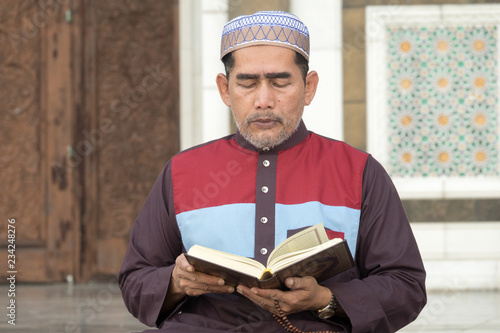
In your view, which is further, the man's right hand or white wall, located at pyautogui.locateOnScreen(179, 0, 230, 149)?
white wall, located at pyautogui.locateOnScreen(179, 0, 230, 149)

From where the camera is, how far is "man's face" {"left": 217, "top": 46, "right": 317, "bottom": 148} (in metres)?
2.22

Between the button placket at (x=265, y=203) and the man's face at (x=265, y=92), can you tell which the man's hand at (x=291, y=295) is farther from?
the man's face at (x=265, y=92)

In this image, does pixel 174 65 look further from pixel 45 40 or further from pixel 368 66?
pixel 368 66

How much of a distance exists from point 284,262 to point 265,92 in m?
0.60

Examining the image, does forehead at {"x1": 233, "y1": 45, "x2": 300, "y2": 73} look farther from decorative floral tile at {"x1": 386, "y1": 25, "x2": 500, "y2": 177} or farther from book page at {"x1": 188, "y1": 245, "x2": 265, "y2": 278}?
decorative floral tile at {"x1": 386, "y1": 25, "x2": 500, "y2": 177}

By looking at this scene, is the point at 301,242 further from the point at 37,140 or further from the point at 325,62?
the point at 37,140

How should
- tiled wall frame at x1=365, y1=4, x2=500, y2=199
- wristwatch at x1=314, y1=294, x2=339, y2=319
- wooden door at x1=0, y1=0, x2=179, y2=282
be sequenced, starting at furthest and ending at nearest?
wooden door at x1=0, y1=0, x2=179, y2=282
tiled wall frame at x1=365, y1=4, x2=500, y2=199
wristwatch at x1=314, y1=294, x2=339, y2=319

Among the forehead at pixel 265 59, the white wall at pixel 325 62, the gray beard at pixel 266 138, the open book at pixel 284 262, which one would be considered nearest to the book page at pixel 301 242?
the open book at pixel 284 262

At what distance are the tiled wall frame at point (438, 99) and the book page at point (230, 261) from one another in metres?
3.90

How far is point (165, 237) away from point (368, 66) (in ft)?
12.1

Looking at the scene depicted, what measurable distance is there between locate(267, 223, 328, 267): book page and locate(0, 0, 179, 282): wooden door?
14.3 feet

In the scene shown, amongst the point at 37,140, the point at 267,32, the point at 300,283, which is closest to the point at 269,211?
the point at 300,283

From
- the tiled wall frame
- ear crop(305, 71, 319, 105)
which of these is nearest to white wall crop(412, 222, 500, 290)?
the tiled wall frame

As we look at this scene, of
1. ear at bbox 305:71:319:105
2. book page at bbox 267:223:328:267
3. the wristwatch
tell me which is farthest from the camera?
ear at bbox 305:71:319:105
